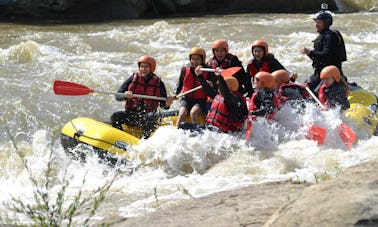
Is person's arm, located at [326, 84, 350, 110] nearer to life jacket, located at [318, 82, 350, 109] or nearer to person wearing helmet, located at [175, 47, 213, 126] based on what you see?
life jacket, located at [318, 82, 350, 109]

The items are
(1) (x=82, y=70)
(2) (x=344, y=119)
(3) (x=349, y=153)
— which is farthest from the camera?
(1) (x=82, y=70)

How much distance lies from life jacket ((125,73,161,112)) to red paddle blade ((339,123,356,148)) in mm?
2006

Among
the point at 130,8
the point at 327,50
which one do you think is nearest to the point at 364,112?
the point at 327,50

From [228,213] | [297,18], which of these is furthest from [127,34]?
[228,213]

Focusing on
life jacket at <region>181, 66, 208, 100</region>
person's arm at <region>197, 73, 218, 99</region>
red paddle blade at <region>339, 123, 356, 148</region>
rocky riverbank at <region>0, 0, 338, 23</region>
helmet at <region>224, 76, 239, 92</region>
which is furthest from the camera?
rocky riverbank at <region>0, 0, 338, 23</region>

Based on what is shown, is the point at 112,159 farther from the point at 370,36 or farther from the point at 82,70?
the point at 370,36

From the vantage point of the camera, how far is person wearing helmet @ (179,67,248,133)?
594cm

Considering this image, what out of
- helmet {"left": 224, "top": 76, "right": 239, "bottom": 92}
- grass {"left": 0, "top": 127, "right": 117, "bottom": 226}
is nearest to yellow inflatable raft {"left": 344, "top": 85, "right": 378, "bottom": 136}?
helmet {"left": 224, "top": 76, "right": 239, "bottom": 92}

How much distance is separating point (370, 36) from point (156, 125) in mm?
7849

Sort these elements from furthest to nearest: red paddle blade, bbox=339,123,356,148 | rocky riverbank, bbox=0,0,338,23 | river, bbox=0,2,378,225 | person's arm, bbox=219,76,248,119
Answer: rocky riverbank, bbox=0,0,338,23, red paddle blade, bbox=339,123,356,148, person's arm, bbox=219,76,248,119, river, bbox=0,2,378,225

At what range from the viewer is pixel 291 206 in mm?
2502

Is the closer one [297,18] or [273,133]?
[273,133]

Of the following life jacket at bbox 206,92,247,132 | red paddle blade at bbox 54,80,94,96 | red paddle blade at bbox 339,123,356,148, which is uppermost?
red paddle blade at bbox 54,80,94,96

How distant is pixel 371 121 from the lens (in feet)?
21.5
